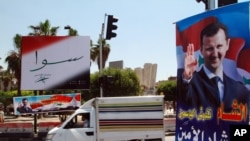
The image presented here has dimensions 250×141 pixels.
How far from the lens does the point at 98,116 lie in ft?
46.3

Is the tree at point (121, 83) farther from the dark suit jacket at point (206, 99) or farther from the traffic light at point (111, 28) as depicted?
Result: the dark suit jacket at point (206, 99)

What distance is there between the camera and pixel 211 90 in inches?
274

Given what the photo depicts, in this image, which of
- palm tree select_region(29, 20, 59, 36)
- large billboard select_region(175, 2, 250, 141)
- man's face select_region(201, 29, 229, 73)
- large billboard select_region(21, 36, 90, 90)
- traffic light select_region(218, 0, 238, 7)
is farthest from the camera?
palm tree select_region(29, 20, 59, 36)

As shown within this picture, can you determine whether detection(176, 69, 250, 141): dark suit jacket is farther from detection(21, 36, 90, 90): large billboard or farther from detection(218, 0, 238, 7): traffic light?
detection(21, 36, 90, 90): large billboard

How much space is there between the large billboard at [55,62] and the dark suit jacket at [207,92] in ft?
70.5

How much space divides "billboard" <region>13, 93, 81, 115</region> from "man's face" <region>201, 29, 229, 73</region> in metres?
20.1

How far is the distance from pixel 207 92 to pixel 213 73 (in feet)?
1.25

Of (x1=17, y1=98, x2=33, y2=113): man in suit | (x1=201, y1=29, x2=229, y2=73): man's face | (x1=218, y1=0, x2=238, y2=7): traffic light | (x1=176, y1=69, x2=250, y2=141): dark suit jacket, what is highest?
(x1=218, y1=0, x2=238, y2=7): traffic light

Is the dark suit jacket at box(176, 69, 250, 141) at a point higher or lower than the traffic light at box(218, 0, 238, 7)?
lower

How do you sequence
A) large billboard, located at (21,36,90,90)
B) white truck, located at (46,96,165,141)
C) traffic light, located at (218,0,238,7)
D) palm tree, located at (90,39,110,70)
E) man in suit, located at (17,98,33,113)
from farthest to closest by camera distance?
palm tree, located at (90,39,110,70)
large billboard, located at (21,36,90,90)
man in suit, located at (17,98,33,113)
white truck, located at (46,96,165,141)
traffic light, located at (218,0,238,7)

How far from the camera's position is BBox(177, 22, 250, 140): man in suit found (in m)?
6.42

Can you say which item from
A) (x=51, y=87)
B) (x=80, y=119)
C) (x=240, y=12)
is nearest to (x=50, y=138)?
(x=80, y=119)

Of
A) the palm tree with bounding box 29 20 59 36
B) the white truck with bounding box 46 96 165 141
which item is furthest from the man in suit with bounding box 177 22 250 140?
the palm tree with bounding box 29 20 59 36

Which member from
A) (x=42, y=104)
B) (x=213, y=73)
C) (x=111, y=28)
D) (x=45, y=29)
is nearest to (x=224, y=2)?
(x=213, y=73)
